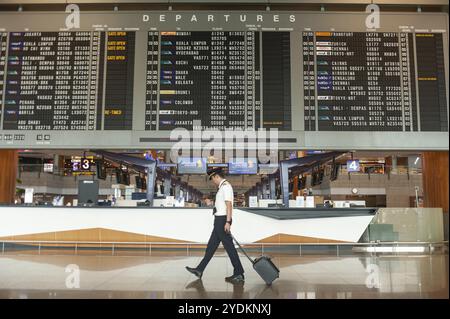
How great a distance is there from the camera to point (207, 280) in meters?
5.32

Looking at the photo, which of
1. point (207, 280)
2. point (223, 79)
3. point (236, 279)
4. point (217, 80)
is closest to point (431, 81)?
point (223, 79)

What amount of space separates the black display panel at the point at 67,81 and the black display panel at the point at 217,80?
57cm

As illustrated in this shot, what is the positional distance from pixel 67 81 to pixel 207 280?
518 centimetres

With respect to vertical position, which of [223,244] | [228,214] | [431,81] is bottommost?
[223,244]

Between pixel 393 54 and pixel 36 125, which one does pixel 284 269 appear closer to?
pixel 393 54

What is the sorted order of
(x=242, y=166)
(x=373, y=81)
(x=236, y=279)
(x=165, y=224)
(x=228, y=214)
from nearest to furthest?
(x=236, y=279) → (x=228, y=214) → (x=373, y=81) → (x=165, y=224) → (x=242, y=166)

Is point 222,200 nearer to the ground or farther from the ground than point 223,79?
nearer to the ground

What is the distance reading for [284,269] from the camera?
6578mm

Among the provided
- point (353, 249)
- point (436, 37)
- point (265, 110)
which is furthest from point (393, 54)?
point (353, 249)

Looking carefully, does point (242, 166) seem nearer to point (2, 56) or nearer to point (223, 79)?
point (223, 79)

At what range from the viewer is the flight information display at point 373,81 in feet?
27.3

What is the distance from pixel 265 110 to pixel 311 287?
4.35 metres

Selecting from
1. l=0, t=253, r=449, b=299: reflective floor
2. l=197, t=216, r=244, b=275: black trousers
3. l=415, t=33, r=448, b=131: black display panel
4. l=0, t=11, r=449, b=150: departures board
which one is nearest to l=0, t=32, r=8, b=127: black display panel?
l=0, t=11, r=449, b=150: departures board

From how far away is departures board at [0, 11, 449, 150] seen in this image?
831 centimetres
